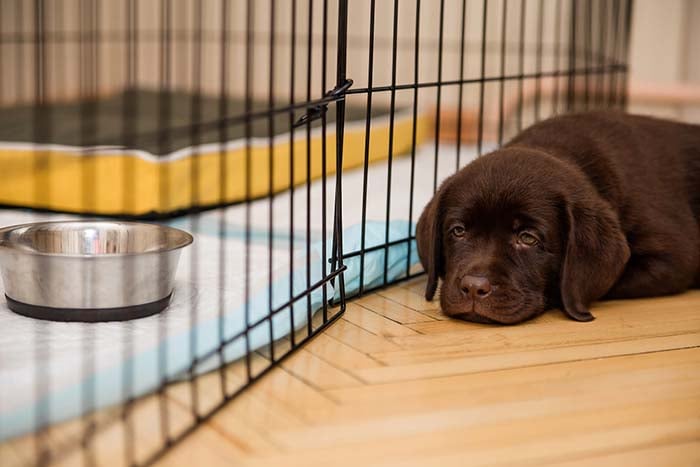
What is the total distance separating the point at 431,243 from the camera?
7.13 feet

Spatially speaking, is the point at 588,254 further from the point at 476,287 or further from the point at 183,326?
the point at 183,326

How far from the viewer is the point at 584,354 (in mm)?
1893

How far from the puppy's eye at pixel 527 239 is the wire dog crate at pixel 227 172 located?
0.36 m

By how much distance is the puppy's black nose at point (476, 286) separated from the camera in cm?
201

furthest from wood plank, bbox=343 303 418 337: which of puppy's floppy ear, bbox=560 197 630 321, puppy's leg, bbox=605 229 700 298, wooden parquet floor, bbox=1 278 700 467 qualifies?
puppy's leg, bbox=605 229 700 298

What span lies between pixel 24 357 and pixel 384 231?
3.40 feet

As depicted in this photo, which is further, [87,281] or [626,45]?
[626,45]

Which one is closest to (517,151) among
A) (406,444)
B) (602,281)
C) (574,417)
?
(602,281)

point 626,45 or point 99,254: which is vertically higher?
point 626,45

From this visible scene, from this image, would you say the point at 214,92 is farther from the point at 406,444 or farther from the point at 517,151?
the point at 406,444

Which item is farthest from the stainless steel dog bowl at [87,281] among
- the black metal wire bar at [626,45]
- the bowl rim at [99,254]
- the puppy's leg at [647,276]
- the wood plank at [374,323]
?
the black metal wire bar at [626,45]

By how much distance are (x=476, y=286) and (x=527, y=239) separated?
0.17 meters

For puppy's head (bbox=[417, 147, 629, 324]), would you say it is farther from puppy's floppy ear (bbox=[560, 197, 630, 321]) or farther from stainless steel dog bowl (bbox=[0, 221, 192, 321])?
stainless steel dog bowl (bbox=[0, 221, 192, 321])

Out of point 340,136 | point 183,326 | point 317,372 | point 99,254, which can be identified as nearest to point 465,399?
point 317,372
